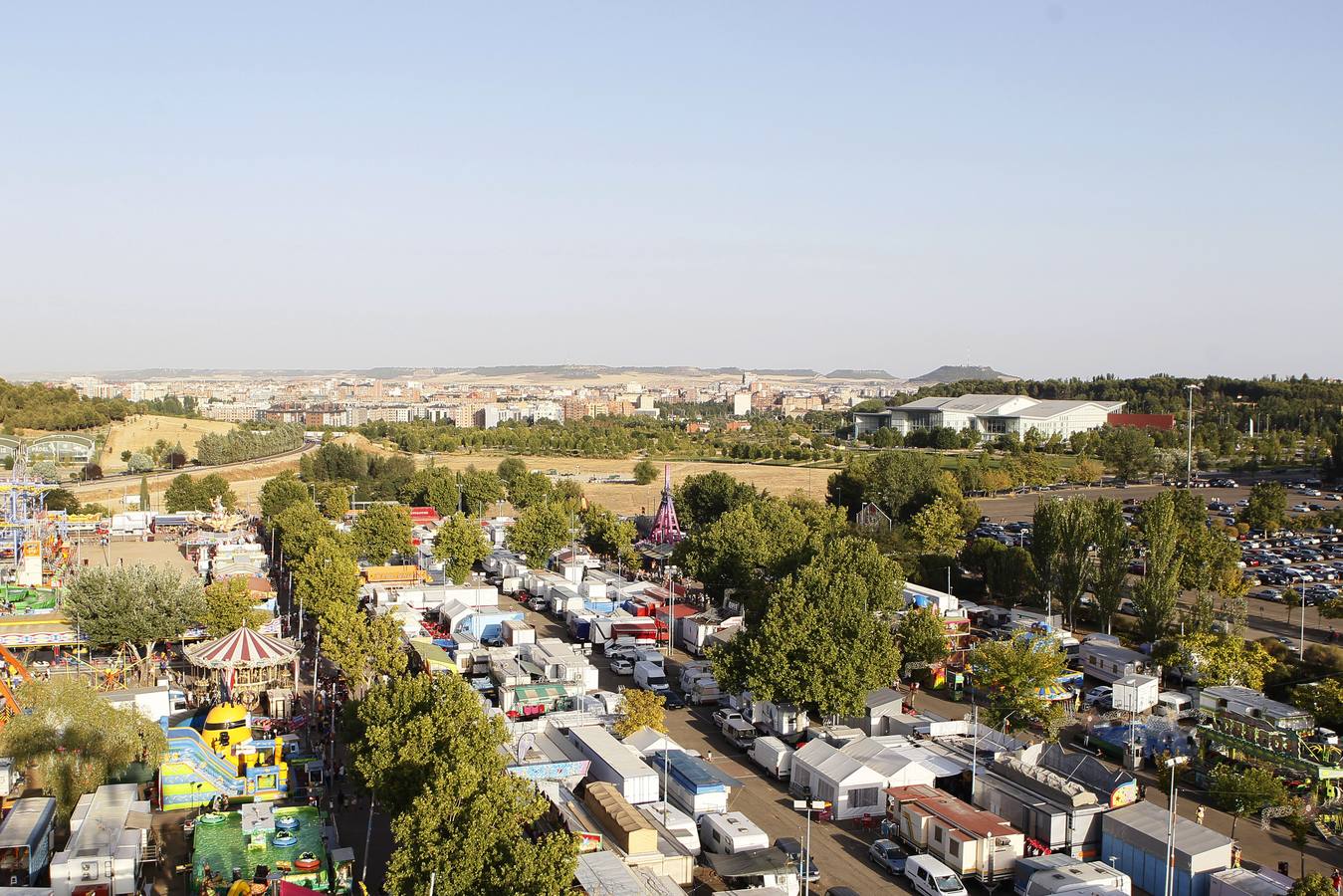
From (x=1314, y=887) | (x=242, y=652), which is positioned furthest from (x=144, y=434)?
(x=1314, y=887)

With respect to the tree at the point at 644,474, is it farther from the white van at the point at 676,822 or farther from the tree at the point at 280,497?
the white van at the point at 676,822

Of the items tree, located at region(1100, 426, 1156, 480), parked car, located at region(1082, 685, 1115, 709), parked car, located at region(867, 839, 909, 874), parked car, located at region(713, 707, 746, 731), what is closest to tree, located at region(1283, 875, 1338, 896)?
parked car, located at region(867, 839, 909, 874)

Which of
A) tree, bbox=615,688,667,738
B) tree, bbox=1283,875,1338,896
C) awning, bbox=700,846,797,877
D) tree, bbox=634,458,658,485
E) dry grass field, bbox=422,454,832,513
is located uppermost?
tree, bbox=1283,875,1338,896

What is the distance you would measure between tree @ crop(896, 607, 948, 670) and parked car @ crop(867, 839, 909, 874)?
8125mm

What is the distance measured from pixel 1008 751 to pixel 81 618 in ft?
60.2

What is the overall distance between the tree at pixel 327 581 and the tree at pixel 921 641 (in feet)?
40.7

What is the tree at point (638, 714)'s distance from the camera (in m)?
18.0

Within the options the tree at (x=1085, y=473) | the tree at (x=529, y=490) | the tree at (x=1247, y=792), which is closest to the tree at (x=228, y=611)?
the tree at (x=1247, y=792)

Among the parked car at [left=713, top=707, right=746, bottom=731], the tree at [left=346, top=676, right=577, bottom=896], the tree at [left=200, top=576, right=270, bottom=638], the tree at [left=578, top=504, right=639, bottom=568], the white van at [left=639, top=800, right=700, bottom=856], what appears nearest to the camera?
the tree at [left=346, top=676, right=577, bottom=896]

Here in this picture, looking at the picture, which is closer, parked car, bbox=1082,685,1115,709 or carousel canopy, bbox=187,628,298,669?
carousel canopy, bbox=187,628,298,669

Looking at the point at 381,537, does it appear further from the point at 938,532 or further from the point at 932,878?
the point at 932,878

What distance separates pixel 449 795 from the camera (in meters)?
11.7

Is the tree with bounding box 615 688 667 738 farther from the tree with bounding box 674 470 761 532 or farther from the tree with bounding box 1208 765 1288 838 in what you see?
the tree with bounding box 674 470 761 532

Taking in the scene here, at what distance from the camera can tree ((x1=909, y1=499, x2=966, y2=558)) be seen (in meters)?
35.4
